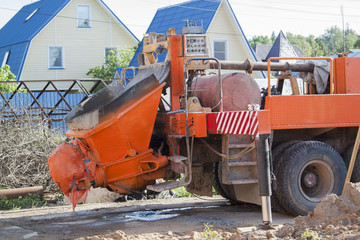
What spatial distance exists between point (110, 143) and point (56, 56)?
23746 millimetres

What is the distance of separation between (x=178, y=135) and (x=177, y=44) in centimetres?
140

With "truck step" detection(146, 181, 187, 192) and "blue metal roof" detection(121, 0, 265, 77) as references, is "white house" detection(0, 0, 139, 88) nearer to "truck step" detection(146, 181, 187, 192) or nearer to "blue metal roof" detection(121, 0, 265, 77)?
"blue metal roof" detection(121, 0, 265, 77)

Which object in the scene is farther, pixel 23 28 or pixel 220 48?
pixel 23 28

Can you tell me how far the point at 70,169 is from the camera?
7.60 m

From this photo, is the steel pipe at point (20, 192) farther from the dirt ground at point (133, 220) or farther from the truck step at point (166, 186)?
the truck step at point (166, 186)

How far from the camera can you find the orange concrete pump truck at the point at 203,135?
7566 millimetres

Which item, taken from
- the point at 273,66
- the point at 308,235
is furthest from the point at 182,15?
the point at 308,235

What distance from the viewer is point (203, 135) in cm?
781

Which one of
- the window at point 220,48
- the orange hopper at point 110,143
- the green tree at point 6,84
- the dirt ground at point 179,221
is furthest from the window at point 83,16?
the orange hopper at point 110,143

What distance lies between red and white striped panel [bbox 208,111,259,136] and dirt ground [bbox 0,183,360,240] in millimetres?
1261

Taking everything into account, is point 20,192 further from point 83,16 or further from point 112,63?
point 83,16

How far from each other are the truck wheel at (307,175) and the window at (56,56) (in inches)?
930

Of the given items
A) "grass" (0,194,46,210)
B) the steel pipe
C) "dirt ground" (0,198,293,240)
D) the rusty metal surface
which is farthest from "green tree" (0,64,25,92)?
the rusty metal surface

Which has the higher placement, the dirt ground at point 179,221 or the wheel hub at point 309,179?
the wheel hub at point 309,179
